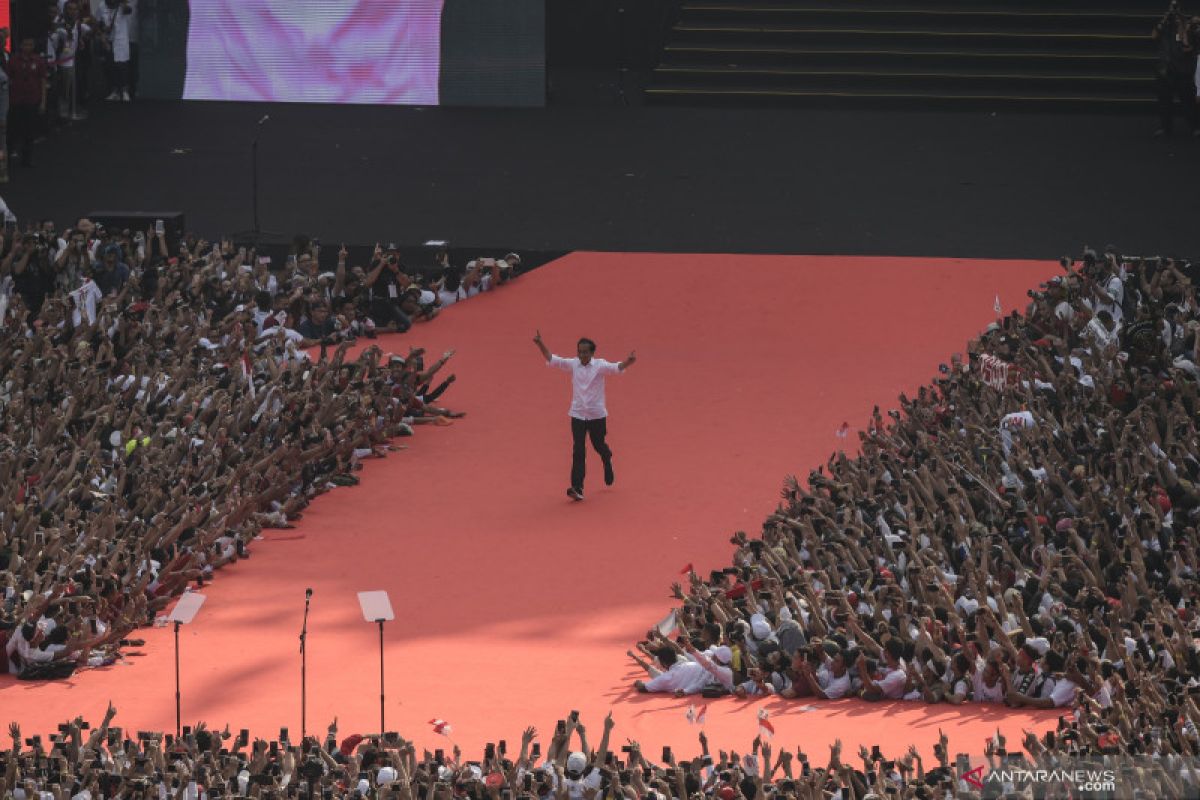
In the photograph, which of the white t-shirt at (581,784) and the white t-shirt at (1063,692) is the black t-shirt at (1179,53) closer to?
the white t-shirt at (1063,692)

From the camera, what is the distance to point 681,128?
30.4m

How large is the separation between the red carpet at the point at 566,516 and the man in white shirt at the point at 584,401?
1.27 ft

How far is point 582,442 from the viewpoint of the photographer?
17953mm

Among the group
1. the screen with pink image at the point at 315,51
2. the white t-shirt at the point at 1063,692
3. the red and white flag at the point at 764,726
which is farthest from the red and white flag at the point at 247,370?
the screen with pink image at the point at 315,51

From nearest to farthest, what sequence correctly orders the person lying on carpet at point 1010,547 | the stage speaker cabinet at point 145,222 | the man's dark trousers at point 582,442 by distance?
the person lying on carpet at point 1010,547
the man's dark trousers at point 582,442
the stage speaker cabinet at point 145,222

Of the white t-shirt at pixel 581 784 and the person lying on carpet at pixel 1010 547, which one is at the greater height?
the person lying on carpet at pixel 1010 547

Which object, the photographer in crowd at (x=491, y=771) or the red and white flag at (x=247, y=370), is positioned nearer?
the photographer in crowd at (x=491, y=771)

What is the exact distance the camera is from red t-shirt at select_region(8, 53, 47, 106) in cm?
2777

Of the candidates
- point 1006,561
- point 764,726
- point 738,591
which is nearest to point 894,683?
point 764,726

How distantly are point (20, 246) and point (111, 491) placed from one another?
18.6 ft

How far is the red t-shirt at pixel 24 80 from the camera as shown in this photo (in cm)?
2777

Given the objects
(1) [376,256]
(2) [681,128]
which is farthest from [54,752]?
(2) [681,128]

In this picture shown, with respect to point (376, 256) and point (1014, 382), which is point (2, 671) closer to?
point (1014, 382)

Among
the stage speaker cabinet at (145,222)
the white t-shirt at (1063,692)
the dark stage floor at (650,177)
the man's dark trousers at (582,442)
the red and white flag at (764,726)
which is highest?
the dark stage floor at (650,177)
